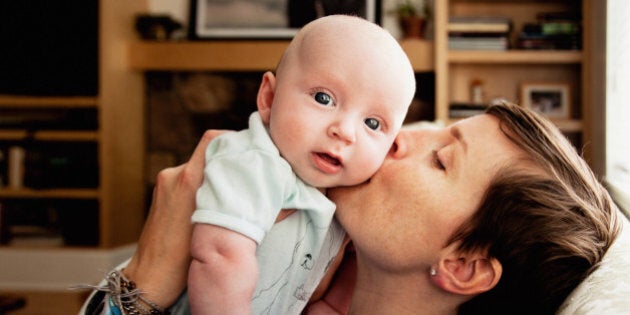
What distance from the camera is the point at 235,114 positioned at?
425cm

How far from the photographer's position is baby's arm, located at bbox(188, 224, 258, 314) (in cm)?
76

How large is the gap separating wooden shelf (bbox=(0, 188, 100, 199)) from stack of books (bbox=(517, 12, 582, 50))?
3059 millimetres

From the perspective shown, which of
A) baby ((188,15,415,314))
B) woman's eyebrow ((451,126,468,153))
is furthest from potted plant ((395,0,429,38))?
baby ((188,15,415,314))

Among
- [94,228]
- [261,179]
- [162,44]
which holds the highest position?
[162,44]

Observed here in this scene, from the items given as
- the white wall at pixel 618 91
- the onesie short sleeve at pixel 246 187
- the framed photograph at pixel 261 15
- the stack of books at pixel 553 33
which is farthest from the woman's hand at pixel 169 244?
the stack of books at pixel 553 33

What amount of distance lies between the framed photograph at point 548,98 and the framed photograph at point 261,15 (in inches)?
46.8

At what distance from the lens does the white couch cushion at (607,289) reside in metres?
0.69

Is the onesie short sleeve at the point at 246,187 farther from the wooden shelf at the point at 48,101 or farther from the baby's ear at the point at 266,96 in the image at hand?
the wooden shelf at the point at 48,101

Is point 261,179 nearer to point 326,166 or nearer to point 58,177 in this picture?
point 326,166

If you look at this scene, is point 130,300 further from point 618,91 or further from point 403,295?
point 618,91

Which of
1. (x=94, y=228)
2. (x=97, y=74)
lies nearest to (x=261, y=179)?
(x=97, y=74)

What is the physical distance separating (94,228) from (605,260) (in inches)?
152

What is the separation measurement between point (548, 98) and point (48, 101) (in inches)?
135

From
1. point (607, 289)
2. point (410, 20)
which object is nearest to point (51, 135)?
point (410, 20)
